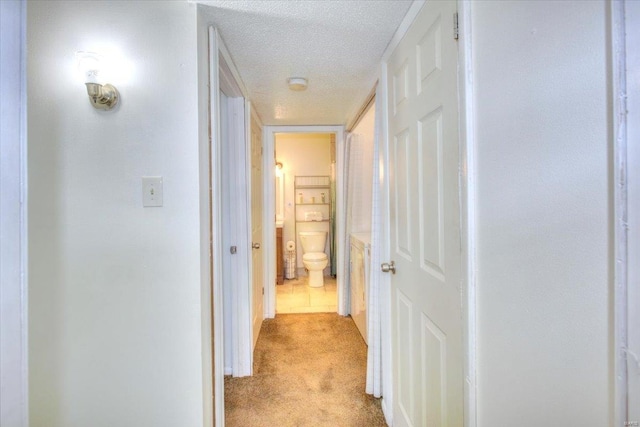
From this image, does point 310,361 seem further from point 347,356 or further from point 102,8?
point 102,8

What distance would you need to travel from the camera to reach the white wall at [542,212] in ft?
1.65

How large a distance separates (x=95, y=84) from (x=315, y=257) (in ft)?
10.5

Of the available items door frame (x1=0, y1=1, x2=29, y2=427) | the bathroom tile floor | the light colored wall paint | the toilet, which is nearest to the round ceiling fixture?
door frame (x1=0, y1=1, x2=29, y2=427)

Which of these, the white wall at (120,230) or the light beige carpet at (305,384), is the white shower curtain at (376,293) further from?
the white wall at (120,230)

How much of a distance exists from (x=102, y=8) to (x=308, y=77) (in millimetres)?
1122

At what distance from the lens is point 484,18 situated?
769 mm

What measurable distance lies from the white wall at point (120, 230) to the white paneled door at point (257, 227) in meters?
1.20

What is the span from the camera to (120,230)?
3.95ft

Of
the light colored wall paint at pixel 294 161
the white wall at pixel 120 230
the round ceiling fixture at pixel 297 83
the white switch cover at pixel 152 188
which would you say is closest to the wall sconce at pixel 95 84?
the white wall at pixel 120 230

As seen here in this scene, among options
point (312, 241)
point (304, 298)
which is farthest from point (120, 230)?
point (312, 241)

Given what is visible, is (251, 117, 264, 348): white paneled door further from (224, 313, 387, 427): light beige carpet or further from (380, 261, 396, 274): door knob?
(380, 261, 396, 274): door knob

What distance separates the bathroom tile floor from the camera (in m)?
3.36

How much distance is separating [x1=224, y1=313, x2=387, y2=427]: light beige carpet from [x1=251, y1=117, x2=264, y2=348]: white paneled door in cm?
23

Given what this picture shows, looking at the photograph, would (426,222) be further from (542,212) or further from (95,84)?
(95,84)
